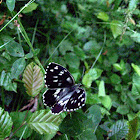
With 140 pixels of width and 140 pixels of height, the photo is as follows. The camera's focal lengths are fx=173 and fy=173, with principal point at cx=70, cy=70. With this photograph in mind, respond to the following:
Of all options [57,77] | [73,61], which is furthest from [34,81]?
[73,61]

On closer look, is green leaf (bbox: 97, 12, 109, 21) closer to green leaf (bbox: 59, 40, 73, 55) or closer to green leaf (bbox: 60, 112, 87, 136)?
green leaf (bbox: 59, 40, 73, 55)

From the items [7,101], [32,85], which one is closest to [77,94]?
[32,85]

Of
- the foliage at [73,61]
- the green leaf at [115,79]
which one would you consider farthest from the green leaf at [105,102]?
the green leaf at [115,79]

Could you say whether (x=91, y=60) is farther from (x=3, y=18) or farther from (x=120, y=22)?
(x=3, y=18)

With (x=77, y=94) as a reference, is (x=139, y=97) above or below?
below

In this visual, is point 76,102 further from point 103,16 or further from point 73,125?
point 103,16

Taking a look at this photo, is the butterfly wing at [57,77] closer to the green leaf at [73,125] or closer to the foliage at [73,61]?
the foliage at [73,61]
